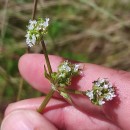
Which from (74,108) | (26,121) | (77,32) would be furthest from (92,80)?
(77,32)

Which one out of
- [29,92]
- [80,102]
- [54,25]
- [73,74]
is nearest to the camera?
[73,74]

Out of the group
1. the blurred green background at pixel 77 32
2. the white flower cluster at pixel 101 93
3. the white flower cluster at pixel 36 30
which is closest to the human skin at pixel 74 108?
the white flower cluster at pixel 101 93

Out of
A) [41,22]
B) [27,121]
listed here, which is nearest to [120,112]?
[27,121]

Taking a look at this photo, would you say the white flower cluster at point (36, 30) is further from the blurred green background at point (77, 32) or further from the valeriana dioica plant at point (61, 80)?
the blurred green background at point (77, 32)

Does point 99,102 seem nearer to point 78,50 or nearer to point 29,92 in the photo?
point 29,92

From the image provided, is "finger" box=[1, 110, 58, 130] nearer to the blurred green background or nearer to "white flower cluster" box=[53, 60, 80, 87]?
"white flower cluster" box=[53, 60, 80, 87]

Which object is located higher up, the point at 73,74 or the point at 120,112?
the point at 73,74
